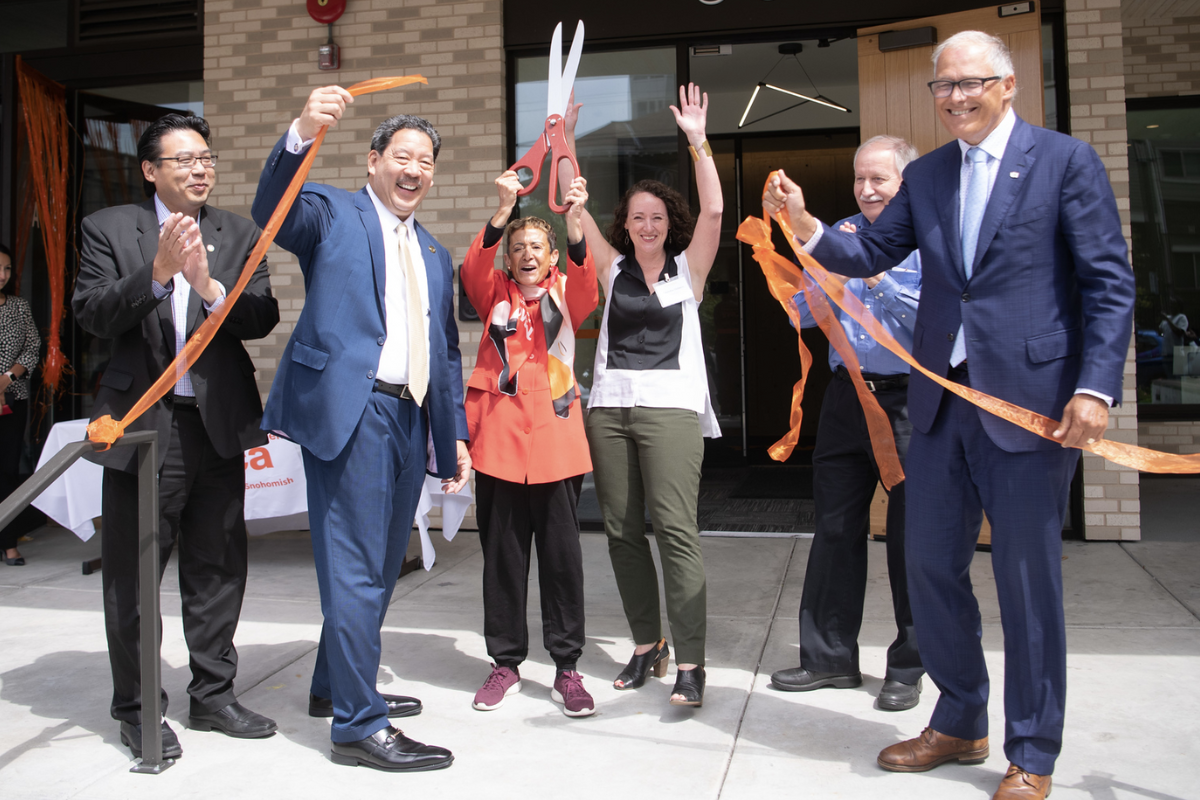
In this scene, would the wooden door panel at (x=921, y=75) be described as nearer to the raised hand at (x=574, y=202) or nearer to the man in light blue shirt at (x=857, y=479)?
the man in light blue shirt at (x=857, y=479)

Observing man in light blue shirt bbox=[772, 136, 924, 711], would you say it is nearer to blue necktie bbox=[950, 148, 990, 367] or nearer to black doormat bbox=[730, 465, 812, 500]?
blue necktie bbox=[950, 148, 990, 367]

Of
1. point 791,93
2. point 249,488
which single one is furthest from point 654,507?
point 791,93

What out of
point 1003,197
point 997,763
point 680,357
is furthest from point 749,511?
point 1003,197

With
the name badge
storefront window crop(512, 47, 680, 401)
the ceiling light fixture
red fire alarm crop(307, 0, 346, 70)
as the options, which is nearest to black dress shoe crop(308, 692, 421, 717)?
the name badge

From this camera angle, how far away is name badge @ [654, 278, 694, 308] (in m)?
Result: 3.30

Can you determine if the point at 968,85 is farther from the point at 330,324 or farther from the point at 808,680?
the point at 808,680

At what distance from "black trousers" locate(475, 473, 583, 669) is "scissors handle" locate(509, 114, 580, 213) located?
38.2 inches

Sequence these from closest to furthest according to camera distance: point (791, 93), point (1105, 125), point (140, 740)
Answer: point (140, 740), point (1105, 125), point (791, 93)

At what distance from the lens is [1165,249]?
26.3 ft

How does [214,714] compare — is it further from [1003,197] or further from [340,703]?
[1003,197]

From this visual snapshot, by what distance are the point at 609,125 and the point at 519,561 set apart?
11.8ft

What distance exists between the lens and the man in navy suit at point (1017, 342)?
2.33 m

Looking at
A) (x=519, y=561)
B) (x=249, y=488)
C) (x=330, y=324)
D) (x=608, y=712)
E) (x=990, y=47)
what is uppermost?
(x=990, y=47)

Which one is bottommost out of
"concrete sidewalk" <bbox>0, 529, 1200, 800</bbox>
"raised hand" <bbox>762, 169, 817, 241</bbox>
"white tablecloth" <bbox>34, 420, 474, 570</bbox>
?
"concrete sidewalk" <bbox>0, 529, 1200, 800</bbox>
